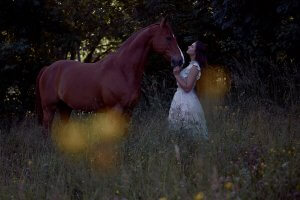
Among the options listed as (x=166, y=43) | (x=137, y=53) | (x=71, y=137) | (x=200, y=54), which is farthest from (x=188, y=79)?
(x=71, y=137)

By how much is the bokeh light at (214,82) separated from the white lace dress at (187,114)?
2.39m

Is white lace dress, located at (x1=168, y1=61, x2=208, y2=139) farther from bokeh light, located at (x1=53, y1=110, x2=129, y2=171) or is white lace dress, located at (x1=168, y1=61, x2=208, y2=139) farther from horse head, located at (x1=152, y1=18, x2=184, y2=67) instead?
bokeh light, located at (x1=53, y1=110, x2=129, y2=171)

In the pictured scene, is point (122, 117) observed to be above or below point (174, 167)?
below

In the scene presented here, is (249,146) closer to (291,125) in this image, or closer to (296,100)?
(291,125)

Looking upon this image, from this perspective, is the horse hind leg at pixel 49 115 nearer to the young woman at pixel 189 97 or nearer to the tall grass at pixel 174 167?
the tall grass at pixel 174 167

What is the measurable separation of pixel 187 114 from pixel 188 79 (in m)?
0.52

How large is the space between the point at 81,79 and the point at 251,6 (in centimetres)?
344

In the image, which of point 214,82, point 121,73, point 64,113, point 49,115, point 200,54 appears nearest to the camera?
point 121,73

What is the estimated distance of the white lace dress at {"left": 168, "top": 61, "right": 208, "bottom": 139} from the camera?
239 inches

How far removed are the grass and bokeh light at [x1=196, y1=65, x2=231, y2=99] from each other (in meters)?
2.79

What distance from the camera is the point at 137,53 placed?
6750 millimetres

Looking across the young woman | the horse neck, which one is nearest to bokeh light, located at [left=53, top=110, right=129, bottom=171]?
the horse neck

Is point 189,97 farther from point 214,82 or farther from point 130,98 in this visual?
point 214,82

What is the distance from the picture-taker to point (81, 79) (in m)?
7.09
